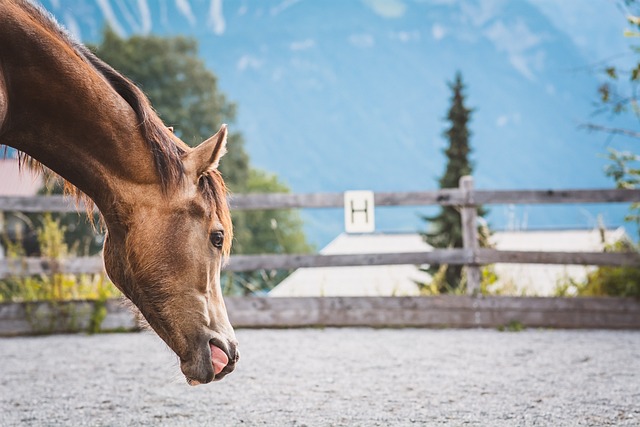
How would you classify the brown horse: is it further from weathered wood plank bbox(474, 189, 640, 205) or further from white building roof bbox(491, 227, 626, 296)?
white building roof bbox(491, 227, 626, 296)

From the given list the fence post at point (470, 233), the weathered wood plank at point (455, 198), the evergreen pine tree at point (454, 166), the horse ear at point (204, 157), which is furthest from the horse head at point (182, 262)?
the evergreen pine tree at point (454, 166)

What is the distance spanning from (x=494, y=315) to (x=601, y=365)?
2.20 meters

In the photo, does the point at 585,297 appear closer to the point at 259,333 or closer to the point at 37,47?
the point at 259,333

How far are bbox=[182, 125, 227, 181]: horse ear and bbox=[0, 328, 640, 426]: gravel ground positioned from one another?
0.70 m

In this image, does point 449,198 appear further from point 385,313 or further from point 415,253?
point 385,313

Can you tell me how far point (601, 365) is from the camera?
4.57m

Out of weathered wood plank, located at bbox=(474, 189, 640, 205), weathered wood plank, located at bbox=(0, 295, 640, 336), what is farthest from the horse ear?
weathered wood plank, located at bbox=(474, 189, 640, 205)

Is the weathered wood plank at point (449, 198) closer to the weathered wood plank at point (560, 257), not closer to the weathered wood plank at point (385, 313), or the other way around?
the weathered wood plank at point (560, 257)

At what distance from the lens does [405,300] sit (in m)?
6.81

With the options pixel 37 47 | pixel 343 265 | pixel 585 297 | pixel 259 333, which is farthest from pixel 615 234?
pixel 37 47

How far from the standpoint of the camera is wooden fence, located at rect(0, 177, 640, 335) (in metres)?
6.64

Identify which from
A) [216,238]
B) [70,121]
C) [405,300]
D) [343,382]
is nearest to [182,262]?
[216,238]

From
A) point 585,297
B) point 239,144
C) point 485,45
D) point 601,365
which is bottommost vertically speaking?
point 601,365

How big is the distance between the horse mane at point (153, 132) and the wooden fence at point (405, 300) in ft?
15.6
